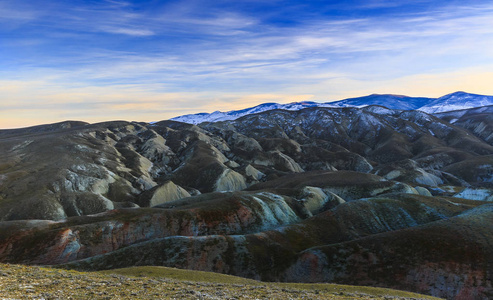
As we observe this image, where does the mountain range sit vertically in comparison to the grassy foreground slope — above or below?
below

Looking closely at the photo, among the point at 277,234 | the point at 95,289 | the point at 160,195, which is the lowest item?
the point at 160,195

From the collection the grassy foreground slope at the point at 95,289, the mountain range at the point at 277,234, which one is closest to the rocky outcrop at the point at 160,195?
the mountain range at the point at 277,234

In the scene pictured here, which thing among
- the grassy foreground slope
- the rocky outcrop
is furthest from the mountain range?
the grassy foreground slope

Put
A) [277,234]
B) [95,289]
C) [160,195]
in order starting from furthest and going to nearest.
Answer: [160,195]
[277,234]
[95,289]

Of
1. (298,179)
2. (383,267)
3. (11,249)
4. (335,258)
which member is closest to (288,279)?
(335,258)

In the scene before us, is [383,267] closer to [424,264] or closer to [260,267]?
[424,264]

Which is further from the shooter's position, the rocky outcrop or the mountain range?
the rocky outcrop

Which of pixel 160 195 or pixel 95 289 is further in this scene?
pixel 160 195

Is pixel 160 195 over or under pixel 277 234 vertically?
under

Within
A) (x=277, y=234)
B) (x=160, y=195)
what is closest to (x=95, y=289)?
(x=277, y=234)

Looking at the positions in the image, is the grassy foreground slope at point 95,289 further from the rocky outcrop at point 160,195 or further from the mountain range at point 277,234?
the rocky outcrop at point 160,195

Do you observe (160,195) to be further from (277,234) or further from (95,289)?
(95,289)

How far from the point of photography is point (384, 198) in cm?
9669

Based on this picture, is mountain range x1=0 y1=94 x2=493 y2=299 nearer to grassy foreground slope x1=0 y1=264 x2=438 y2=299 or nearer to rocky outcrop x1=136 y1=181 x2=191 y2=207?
A: rocky outcrop x1=136 y1=181 x2=191 y2=207
